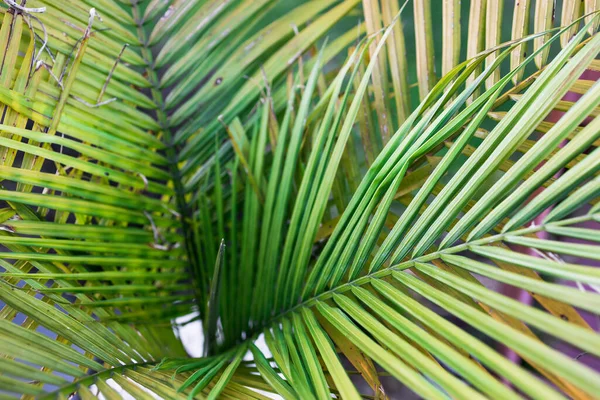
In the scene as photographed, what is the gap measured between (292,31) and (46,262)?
0.50 metres

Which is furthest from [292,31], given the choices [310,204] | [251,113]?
[310,204]

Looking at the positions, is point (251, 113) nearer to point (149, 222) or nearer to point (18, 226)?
point (149, 222)

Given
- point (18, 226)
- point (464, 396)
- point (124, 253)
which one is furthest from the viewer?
point (124, 253)

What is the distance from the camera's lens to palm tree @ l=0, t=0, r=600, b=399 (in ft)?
1.31

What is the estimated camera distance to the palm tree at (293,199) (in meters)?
0.40

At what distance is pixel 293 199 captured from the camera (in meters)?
0.72

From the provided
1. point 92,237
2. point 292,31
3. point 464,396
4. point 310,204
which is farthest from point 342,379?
point 292,31

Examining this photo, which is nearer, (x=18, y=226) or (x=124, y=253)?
(x=18, y=226)

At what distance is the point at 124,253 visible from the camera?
67 centimetres

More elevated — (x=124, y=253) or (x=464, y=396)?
(x=124, y=253)

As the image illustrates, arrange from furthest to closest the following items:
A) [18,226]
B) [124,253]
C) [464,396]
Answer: [124,253]
[18,226]
[464,396]

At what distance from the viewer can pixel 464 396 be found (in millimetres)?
345

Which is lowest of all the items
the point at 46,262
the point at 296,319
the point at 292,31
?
the point at 296,319

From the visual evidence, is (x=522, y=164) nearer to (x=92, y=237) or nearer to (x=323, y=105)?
(x=323, y=105)
